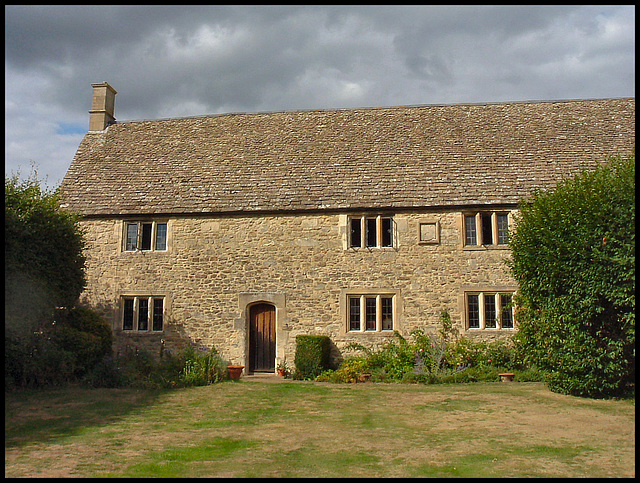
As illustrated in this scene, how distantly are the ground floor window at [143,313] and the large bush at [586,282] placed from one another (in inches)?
427

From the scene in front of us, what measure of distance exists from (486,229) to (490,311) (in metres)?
2.46

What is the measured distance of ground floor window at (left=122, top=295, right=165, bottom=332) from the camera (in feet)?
53.4

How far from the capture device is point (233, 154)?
1831cm

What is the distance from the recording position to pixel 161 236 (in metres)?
16.7

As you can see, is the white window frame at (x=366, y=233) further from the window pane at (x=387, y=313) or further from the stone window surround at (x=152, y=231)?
the stone window surround at (x=152, y=231)

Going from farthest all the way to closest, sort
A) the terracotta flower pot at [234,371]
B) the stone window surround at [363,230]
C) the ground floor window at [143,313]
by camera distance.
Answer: the ground floor window at [143,313] < the stone window surround at [363,230] < the terracotta flower pot at [234,371]

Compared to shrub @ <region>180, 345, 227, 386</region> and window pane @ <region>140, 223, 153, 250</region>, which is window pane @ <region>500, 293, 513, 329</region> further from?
window pane @ <region>140, 223, 153, 250</region>

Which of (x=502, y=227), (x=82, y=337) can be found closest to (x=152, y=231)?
(x=82, y=337)

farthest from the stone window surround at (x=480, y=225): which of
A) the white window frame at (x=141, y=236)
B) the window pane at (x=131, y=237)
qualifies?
the window pane at (x=131, y=237)

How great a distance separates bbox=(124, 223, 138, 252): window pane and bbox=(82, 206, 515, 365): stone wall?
0.71 feet

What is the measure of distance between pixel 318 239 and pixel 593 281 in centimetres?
787

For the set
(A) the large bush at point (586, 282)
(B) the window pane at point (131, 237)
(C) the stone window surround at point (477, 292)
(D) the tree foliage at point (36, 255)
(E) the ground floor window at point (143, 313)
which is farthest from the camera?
(B) the window pane at point (131, 237)

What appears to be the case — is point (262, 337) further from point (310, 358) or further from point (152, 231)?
point (152, 231)

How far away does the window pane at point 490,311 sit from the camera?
15.3 m
